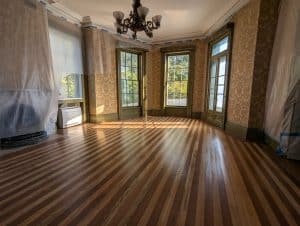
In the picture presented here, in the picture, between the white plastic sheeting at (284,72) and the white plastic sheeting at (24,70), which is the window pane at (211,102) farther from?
the white plastic sheeting at (24,70)

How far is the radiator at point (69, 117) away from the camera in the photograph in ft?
14.3

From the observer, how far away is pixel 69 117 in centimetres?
455

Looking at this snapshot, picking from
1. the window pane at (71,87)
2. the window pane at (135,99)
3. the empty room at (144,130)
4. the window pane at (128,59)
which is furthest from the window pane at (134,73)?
the window pane at (71,87)

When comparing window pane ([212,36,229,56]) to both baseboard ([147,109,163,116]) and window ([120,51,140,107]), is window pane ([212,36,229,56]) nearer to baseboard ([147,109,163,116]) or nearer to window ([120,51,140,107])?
window ([120,51,140,107])

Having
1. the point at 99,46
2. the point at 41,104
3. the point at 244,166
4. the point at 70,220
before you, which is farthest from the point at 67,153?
the point at 99,46

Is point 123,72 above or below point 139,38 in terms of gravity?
below

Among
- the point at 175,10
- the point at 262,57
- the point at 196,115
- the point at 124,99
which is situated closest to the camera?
the point at 262,57

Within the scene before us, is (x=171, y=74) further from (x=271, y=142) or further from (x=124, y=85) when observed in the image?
(x=271, y=142)

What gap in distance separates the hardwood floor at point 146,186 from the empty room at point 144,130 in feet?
0.04

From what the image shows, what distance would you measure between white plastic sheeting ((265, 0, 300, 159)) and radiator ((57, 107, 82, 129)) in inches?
187

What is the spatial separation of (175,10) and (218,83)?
2.33 m

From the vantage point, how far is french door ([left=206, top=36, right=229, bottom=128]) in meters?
4.40

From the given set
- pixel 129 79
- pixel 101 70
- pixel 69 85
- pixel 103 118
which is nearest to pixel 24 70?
pixel 69 85

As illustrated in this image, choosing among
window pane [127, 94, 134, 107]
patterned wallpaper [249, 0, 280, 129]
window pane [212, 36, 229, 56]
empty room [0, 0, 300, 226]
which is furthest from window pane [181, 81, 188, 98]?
patterned wallpaper [249, 0, 280, 129]
